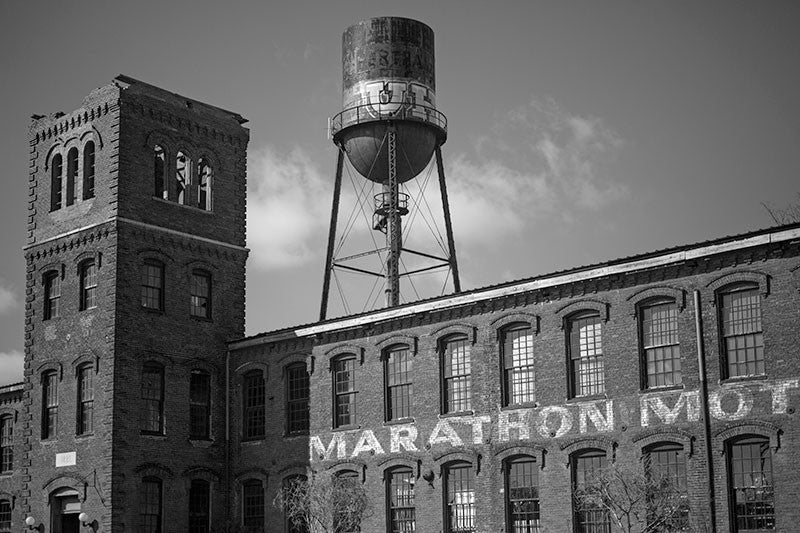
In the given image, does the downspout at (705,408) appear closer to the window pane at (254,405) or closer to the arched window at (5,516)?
the window pane at (254,405)

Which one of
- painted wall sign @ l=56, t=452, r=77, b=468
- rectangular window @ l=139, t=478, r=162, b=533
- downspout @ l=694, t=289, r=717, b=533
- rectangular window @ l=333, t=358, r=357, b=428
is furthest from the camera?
painted wall sign @ l=56, t=452, r=77, b=468

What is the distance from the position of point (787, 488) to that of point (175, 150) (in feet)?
78.5

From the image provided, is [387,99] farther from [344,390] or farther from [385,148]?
[344,390]

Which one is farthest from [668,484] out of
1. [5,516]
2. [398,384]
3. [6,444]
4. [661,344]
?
[6,444]

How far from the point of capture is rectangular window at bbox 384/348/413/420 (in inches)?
1364

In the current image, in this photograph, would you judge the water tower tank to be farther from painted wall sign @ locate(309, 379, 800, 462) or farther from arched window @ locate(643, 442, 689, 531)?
arched window @ locate(643, 442, 689, 531)

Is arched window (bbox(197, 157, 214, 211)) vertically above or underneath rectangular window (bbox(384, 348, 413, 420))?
above

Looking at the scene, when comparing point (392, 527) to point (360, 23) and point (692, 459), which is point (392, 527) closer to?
point (692, 459)

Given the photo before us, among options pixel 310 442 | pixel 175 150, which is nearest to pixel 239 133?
pixel 175 150

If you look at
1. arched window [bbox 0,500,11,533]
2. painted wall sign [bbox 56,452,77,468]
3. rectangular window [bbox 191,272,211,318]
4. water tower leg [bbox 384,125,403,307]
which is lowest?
arched window [bbox 0,500,11,533]

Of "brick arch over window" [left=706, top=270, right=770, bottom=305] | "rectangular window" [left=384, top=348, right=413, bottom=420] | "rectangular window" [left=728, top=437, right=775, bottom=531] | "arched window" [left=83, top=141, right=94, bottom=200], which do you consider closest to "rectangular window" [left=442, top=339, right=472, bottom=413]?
"rectangular window" [left=384, top=348, right=413, bottom=420]

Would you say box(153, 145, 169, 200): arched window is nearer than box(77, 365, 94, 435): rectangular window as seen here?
No

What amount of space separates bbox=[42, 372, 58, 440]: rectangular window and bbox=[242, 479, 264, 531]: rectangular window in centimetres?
672

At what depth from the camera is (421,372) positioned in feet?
112
